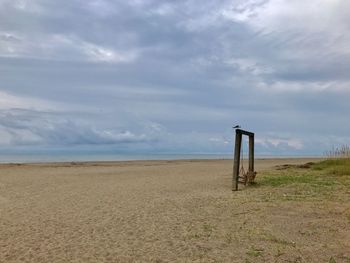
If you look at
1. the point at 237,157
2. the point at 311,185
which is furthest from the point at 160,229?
the point at 311,185

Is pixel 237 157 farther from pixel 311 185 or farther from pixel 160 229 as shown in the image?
pixel 160 229

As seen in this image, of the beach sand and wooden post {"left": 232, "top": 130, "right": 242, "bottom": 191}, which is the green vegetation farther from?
wooden post {"left": 232, "top": 130, "right": 242, "bottom": 191}

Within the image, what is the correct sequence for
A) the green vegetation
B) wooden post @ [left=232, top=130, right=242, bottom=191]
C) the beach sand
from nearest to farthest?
1. the beach sand
2. the green vegetation
3. wooden post @ [left=232, top=130, right=242, bottom=191]

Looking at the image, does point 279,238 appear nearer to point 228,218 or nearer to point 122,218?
point 228,218

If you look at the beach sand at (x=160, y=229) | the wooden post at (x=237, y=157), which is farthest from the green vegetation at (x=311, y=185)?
the wooden post at (x=237, y=157)

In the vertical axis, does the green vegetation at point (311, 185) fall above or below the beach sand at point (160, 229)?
above

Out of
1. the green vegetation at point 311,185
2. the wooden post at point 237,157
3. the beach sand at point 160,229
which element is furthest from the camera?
the wooden post at point 237,157

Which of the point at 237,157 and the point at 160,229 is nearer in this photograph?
the point at 160,229

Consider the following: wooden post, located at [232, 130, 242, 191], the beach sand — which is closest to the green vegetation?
the beach sand

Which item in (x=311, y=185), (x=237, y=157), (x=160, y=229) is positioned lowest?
(x=160, y=229)

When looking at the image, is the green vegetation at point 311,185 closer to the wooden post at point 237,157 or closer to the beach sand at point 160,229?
the beach sand at point 160,229

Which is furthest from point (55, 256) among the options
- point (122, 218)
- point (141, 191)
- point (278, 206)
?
point (141, 191)

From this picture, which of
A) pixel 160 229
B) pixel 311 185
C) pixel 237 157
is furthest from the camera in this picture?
pixel 311 185

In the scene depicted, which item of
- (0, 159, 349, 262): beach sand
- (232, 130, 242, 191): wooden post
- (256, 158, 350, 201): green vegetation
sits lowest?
(0, 159, 349, 262): beach sand
